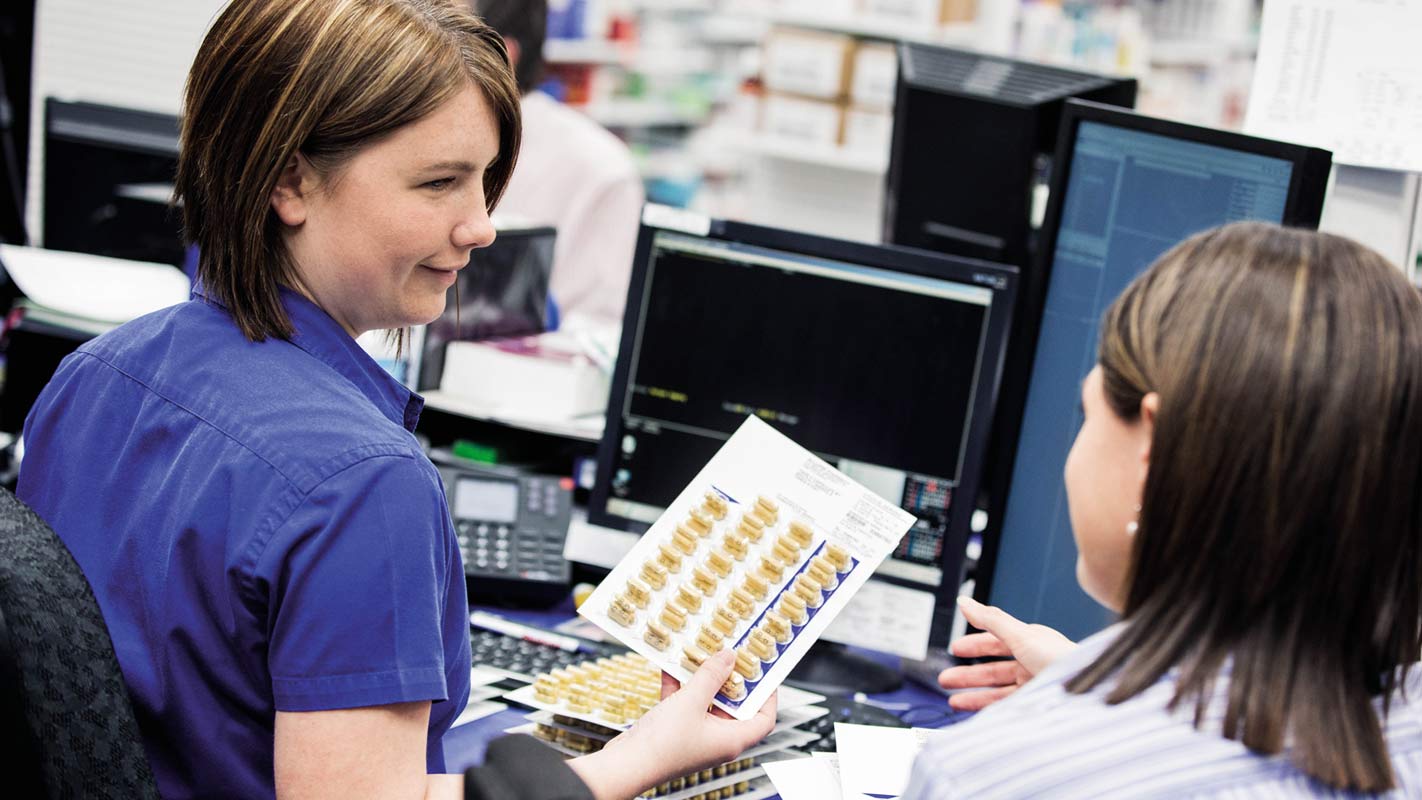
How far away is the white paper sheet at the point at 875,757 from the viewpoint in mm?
1345

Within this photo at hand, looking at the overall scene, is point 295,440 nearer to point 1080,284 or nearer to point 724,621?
point 724,621

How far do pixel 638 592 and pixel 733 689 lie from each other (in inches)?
5.7

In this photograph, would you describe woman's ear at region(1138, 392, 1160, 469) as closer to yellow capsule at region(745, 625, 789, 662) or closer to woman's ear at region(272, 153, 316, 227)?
yellow capsule at region(745, 625, 789, 662)

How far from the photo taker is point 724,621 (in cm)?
138

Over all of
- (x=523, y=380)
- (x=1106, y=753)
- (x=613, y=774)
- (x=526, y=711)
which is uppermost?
(x=1106, y=753)

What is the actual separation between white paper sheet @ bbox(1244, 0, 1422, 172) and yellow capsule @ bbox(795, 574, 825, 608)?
80cm

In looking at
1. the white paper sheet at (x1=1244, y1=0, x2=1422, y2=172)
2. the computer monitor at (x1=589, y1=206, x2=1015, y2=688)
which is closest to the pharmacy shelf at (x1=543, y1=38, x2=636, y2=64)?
the computer monitor at (x1=589, y1=206, x2=1015, y2=688)

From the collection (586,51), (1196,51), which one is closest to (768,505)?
(586,51)

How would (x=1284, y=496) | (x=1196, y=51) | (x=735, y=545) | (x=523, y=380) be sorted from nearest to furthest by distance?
(x=1284, y=496) < (x=735, y=545) < (x=523, y=380) < (x=1196, y=51)

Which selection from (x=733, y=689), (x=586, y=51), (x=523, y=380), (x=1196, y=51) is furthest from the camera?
(x=1196, y=51)

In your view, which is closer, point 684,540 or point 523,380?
point 684,540

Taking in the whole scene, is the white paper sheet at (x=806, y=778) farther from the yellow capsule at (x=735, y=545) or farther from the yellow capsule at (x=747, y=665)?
the yellow capsule at (x=735, y=545)

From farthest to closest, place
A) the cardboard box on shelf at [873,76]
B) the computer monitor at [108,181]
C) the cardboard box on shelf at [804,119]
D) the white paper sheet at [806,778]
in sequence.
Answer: the cardboard box on shelf at [804,119] → the cardboard box on shelf at [873,76] → the computer monitor at [108,181] → the white paper sheet at [806,778]

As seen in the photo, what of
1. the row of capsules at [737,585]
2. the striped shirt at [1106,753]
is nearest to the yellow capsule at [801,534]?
the row of capsules at [737,585]
